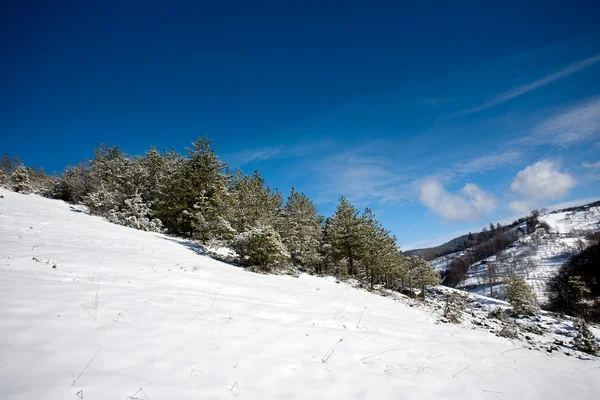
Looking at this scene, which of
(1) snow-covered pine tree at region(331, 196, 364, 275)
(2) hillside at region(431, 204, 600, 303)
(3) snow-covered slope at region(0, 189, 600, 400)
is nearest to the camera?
(3) snow-covered slope at region(0, 189, 600, 400)

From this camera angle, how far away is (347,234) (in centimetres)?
2873

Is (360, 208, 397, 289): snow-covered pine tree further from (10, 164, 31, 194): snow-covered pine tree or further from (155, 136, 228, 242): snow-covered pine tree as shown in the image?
(10, 164, 31, 194): snow-covered pine tree

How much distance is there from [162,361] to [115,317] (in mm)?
1897

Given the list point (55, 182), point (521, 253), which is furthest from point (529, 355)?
point (521, 253)

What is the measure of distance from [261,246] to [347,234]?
529 inches

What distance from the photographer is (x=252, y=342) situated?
16.3ft

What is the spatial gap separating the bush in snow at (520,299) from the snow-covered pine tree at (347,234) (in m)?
16.6

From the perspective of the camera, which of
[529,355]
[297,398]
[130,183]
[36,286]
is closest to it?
[297,398]

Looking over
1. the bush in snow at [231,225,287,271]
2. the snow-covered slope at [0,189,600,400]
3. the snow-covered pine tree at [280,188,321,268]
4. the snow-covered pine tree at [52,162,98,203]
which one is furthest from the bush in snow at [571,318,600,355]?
the snow-covered pine tree at [52,162,98,203]

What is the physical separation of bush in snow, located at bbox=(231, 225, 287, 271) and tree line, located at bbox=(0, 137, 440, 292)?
7 cm

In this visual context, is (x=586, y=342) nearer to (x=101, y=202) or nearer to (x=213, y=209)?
(x=213, y=209)

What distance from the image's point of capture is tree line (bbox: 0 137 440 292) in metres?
20.1

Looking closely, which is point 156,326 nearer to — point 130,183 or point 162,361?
point 162,361

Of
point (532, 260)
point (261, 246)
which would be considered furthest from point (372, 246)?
point (532, 260)
